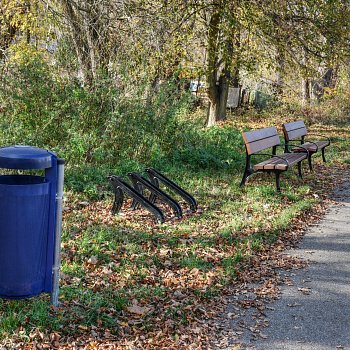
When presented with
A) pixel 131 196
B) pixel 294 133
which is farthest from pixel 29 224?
pixel 294 133

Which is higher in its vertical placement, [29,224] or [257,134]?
[257,134]

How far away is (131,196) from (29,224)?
10.5ft

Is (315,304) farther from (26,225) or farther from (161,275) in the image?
(26,225)

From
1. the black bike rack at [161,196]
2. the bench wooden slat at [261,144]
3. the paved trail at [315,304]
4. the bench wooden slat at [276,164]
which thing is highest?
the bench wooden slat at [261,144]

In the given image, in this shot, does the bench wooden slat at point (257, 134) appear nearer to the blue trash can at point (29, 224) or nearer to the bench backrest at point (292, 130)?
the bench backrest at point (292, 130)

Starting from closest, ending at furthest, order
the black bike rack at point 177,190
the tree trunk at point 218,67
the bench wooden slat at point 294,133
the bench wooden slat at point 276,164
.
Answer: the black bike rack at point 177,190, the bench wooden slat at point 276,164, the bench wooden slat at point 294,133, the tree trunk at point 218,67

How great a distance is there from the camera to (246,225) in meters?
7.41

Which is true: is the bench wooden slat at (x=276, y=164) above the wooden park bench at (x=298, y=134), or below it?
below

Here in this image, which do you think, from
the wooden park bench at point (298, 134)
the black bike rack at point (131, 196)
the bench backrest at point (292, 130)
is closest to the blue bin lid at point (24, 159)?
the black bike rack at point (131, 196)

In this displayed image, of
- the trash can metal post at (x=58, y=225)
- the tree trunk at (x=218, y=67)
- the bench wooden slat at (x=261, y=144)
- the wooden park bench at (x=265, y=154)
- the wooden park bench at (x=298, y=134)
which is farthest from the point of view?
the tree trunk at (x=218, y=67)

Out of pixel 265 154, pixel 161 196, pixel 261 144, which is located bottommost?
pixel 161 196

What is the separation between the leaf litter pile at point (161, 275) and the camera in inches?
166

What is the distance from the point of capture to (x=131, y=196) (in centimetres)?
734

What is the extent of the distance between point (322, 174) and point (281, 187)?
7.74 ft
